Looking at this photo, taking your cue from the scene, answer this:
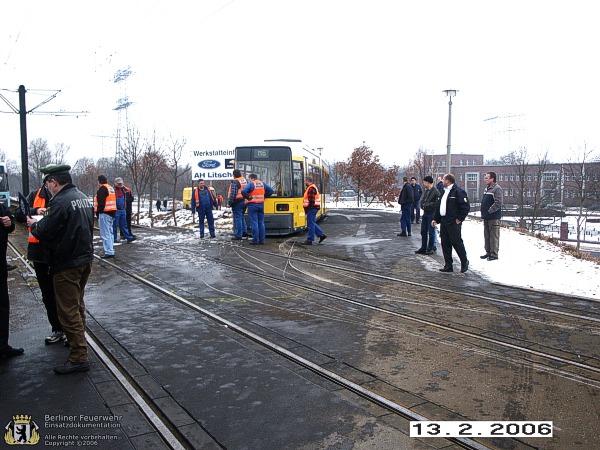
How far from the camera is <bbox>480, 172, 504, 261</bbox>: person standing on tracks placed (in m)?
11.0

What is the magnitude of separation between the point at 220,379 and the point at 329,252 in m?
8.63

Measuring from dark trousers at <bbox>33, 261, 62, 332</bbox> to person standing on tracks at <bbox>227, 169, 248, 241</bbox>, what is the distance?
911 centimetres

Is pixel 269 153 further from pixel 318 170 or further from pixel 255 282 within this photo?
pixel 255 282

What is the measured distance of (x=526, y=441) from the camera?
3.52 m

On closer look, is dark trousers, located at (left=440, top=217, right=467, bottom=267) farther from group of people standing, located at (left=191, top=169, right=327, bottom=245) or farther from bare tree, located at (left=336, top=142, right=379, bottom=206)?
bare tree, located at (left=336, top=142, right=379, bottom=206)

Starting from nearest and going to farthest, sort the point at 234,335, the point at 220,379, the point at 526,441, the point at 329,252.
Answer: the point at 526,441
the point at 220,379
the point at 234,335
the point at 329,252

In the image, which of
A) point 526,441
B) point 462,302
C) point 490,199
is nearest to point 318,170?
point 490,199

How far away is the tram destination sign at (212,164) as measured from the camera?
1247 inches

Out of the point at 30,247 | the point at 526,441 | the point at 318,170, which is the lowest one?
the point at 526,441

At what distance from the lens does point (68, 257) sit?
4832 millimetres

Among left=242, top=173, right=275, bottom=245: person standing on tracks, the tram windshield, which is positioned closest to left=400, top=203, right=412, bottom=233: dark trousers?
the tram windshield

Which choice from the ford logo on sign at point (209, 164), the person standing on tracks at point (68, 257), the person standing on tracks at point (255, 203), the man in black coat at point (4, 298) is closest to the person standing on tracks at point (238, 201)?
the person standing on tracks at point (255, 203)

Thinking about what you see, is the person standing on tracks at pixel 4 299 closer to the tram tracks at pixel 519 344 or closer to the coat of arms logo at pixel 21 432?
the coat of arms logo at pixel 21 432

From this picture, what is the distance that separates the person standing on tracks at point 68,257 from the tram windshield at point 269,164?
11.5 metres
